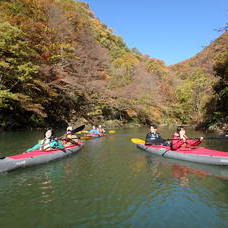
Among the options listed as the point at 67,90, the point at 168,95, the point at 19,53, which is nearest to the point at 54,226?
the point at 19,53

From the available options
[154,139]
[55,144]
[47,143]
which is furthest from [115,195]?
[154,139]

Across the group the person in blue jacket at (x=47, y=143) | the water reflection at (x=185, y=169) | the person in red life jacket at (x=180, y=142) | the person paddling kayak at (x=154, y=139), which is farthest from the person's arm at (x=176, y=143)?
the person in blue jacket at (x=47, y=143)

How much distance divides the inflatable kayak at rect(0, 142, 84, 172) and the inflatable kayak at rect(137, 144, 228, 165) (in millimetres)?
3831

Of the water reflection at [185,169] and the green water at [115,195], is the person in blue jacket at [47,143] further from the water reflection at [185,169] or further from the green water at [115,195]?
the water reflection at [185,169]

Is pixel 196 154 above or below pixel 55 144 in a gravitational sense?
below

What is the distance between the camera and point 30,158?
7434 mm

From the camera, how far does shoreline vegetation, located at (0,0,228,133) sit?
17.1 m

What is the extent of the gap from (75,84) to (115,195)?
1944cm

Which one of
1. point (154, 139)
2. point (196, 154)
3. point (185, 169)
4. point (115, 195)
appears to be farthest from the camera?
point (154, 139)

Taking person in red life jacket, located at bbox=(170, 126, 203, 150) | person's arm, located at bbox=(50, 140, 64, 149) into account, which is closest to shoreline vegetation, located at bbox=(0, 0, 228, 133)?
person in red life jacket, located at bbox=(170, 126, 203, 150)

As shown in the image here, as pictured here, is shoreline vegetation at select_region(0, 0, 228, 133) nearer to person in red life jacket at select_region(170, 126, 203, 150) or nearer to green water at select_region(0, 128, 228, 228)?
person in red life jacket at select_region(170, 126, 203, 150)

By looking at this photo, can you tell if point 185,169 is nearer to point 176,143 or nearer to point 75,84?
point 176,143

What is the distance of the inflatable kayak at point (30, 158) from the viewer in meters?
6.76

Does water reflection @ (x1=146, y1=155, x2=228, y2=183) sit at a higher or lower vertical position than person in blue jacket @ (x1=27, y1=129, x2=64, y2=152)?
lower
